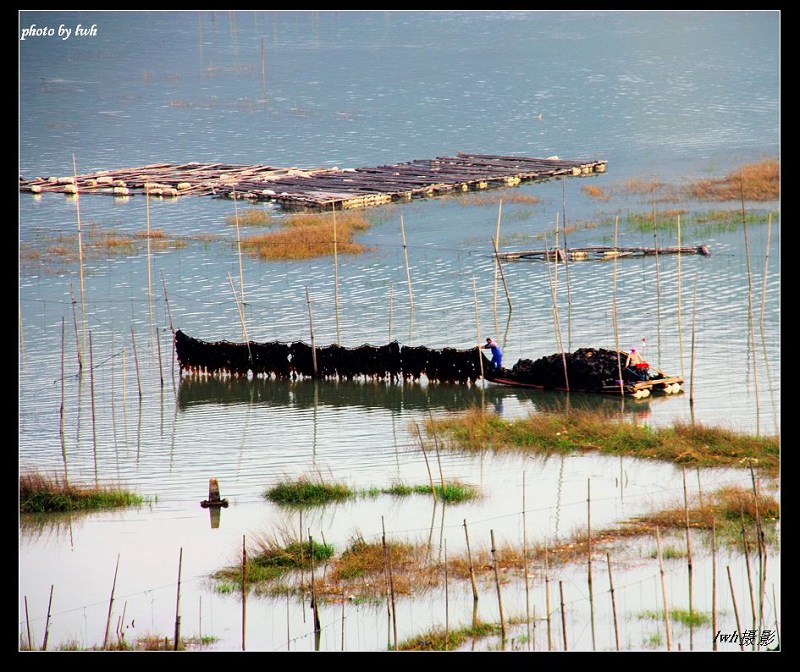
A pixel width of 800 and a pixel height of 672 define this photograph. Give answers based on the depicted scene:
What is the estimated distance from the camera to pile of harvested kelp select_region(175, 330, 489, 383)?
1051 inches

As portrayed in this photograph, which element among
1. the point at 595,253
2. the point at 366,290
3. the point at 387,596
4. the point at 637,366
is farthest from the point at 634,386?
the point at 595,253

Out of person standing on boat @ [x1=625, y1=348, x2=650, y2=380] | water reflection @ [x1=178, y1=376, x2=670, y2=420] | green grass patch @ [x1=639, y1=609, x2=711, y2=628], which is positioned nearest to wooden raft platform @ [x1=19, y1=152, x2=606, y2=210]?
water reflection @ [x1=178, y1=376, x2=670, y2=420]

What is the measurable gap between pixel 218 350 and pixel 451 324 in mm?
5717

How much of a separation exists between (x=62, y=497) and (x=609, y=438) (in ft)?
25.8

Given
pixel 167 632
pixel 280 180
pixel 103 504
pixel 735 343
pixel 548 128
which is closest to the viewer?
pixel 167 632

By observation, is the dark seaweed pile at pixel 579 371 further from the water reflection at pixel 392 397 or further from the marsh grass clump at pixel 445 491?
the marsh grass clump at pixel 445 491

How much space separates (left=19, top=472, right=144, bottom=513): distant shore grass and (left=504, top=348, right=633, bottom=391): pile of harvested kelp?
26.9 ft

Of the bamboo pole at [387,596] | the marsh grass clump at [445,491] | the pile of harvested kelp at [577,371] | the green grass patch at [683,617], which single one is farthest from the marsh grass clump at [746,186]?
the bamboo pole at [387,596]

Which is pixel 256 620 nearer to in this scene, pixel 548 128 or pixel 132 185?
pixel 132 185

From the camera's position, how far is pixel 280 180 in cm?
4881

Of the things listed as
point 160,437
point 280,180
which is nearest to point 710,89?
point 280,180

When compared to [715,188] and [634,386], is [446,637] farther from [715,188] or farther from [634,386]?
[715,188]

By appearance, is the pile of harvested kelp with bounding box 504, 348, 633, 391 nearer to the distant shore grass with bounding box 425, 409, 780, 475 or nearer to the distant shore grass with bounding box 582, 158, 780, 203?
the distant shore grass with bounding box 425, 409, 780, 475

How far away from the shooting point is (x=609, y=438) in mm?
21281
